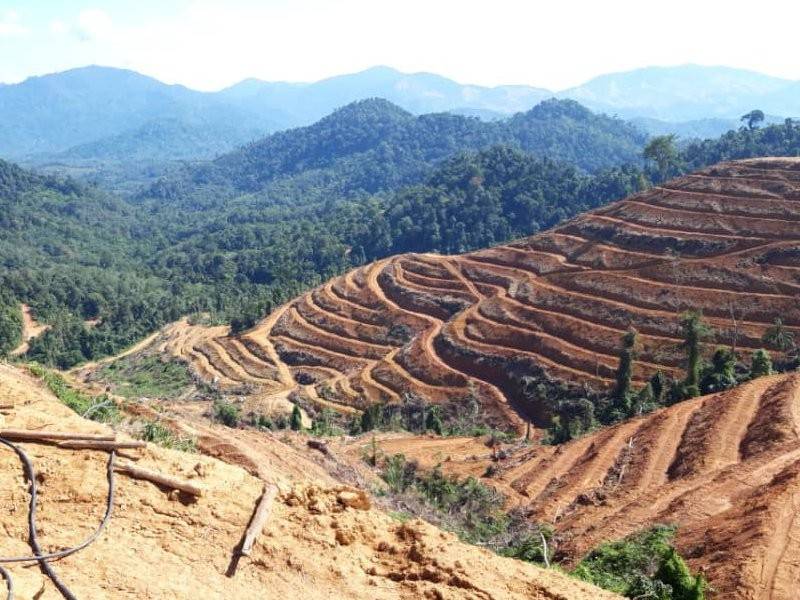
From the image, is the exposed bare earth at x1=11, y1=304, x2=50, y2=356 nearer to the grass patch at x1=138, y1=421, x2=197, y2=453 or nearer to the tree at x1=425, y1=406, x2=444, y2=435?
the tree at x1=425, y1=406, x2=444, y2=435

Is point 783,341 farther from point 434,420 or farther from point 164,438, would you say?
point 164,438

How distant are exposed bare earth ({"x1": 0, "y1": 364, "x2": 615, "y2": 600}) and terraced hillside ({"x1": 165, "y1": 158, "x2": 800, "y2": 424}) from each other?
33050mm

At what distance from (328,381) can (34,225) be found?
125 metres

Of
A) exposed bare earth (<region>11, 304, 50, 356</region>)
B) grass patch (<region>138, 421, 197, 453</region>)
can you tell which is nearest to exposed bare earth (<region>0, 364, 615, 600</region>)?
grass patch (<region>138, 421, 197, 453</region>)

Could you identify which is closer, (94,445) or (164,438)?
(94,445)

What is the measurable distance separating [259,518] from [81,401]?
1282cm

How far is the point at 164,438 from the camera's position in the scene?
1664 centimetres

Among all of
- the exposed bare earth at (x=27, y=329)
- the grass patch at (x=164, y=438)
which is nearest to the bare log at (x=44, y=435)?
the grass patch at (x=164, y=438)

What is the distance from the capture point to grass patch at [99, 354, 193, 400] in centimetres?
5272

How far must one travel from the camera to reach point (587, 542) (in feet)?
53.6

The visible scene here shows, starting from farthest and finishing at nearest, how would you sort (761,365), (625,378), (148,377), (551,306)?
(148,377) < (551,306) < (625,378) < (761,365)

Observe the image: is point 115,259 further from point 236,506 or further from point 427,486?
point 236,506

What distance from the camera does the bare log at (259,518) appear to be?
8.78 m

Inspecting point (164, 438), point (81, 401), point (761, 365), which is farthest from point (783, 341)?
point (81, 401)
